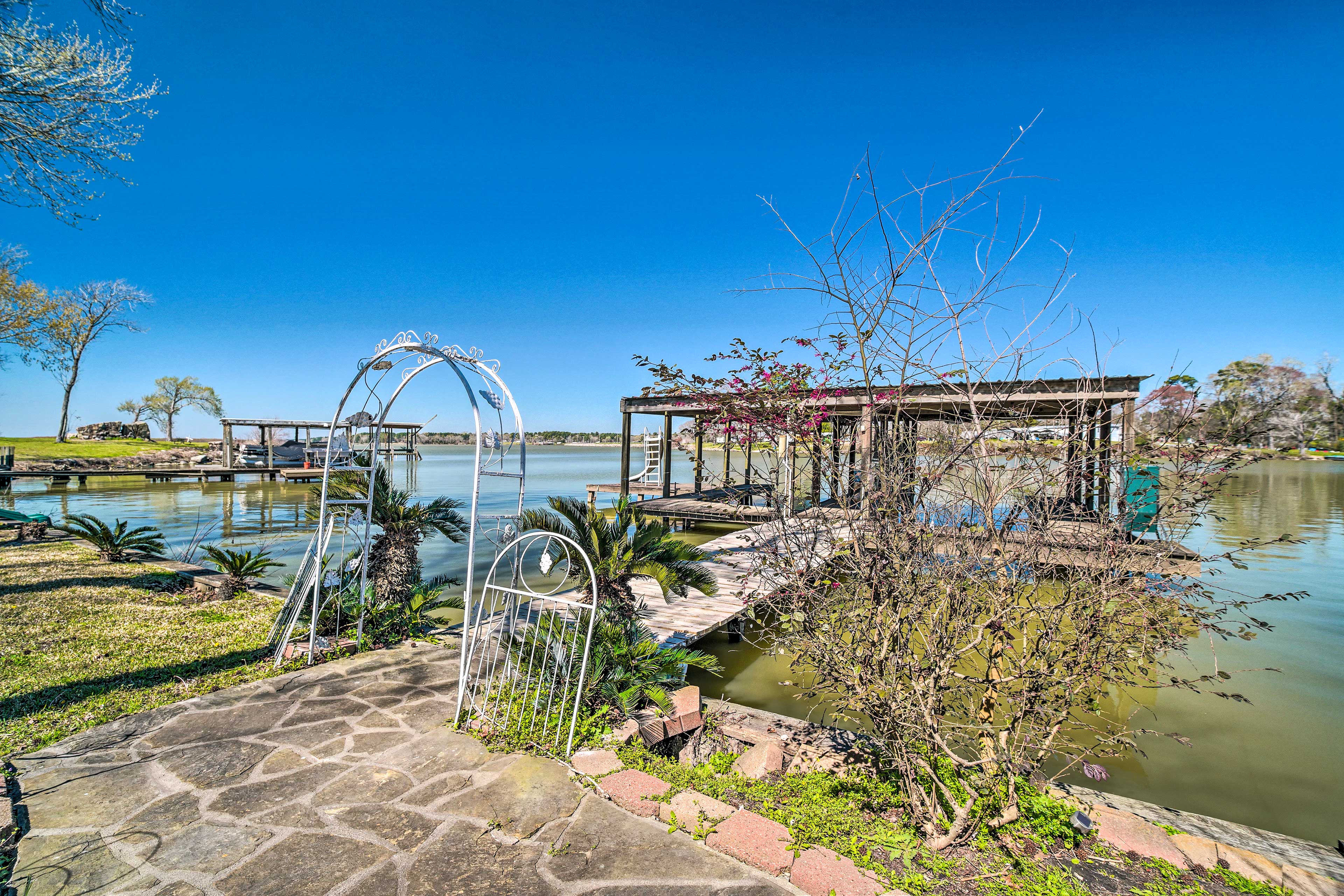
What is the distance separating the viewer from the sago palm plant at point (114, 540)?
8.94m

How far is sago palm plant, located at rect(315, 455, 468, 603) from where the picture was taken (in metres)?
5.83

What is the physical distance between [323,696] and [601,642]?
2.09 metres

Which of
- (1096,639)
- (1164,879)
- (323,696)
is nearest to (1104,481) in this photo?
(1096,639)

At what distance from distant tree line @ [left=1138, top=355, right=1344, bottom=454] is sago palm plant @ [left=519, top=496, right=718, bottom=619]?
129 inches

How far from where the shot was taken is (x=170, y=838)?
280cm

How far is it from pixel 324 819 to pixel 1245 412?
4.99 meters

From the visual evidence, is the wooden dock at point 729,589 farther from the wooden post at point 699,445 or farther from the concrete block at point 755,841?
the concrete block at point 755,841

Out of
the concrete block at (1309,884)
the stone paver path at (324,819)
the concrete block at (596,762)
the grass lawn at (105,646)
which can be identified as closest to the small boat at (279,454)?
the grass lawn at (105,646)

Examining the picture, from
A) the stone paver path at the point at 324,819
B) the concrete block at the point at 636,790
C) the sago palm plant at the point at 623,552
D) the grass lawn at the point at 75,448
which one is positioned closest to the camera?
the stone paver path at the point at 324,819

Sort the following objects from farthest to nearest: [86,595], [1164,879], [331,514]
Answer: [86,595] → [331,514] → [1164,879]

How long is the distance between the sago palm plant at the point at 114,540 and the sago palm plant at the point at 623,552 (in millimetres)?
7443

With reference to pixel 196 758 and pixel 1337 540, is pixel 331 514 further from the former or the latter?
pixel 1337 540

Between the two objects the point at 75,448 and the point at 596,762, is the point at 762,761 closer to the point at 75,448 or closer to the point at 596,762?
the point at 596,762

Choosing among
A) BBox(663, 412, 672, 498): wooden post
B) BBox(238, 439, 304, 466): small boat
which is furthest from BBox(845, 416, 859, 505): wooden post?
BBox(238, 439, 304, 466): small boat
